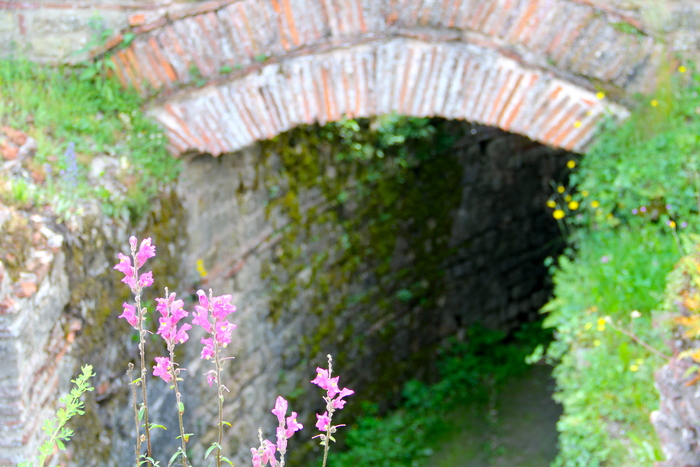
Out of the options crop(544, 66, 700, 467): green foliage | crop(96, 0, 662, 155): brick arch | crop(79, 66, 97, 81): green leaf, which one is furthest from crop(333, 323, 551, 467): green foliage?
crop(79, 66, 97, 81): green leaf

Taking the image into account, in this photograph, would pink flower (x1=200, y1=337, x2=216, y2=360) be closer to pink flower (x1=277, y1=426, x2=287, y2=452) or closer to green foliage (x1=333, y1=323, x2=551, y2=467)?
pink flower (x1=277, y1=426, x2=287, y2=452)

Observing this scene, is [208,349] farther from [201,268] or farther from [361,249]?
[361,249]

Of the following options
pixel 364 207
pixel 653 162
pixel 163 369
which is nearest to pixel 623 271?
pixel 653 162

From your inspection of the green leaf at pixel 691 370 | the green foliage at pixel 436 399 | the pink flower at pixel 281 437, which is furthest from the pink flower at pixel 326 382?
the green foliage at pixel 436 399

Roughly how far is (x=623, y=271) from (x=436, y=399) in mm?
3395

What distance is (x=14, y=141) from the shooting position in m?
3.28

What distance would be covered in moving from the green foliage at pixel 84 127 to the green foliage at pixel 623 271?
2.22m

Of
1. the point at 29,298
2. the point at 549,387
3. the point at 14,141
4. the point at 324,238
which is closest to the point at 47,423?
the point at 29,298

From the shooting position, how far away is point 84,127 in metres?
3.49

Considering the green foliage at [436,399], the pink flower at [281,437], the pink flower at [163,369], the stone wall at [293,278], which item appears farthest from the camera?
the green foliage at [436,399]

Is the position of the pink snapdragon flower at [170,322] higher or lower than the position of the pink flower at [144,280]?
lower

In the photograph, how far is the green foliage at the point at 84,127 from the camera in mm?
3287

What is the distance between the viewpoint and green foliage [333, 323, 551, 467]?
5.67 meters

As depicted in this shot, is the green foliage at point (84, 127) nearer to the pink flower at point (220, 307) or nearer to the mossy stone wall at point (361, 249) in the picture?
the mossy stone wall at point (361, 249)
